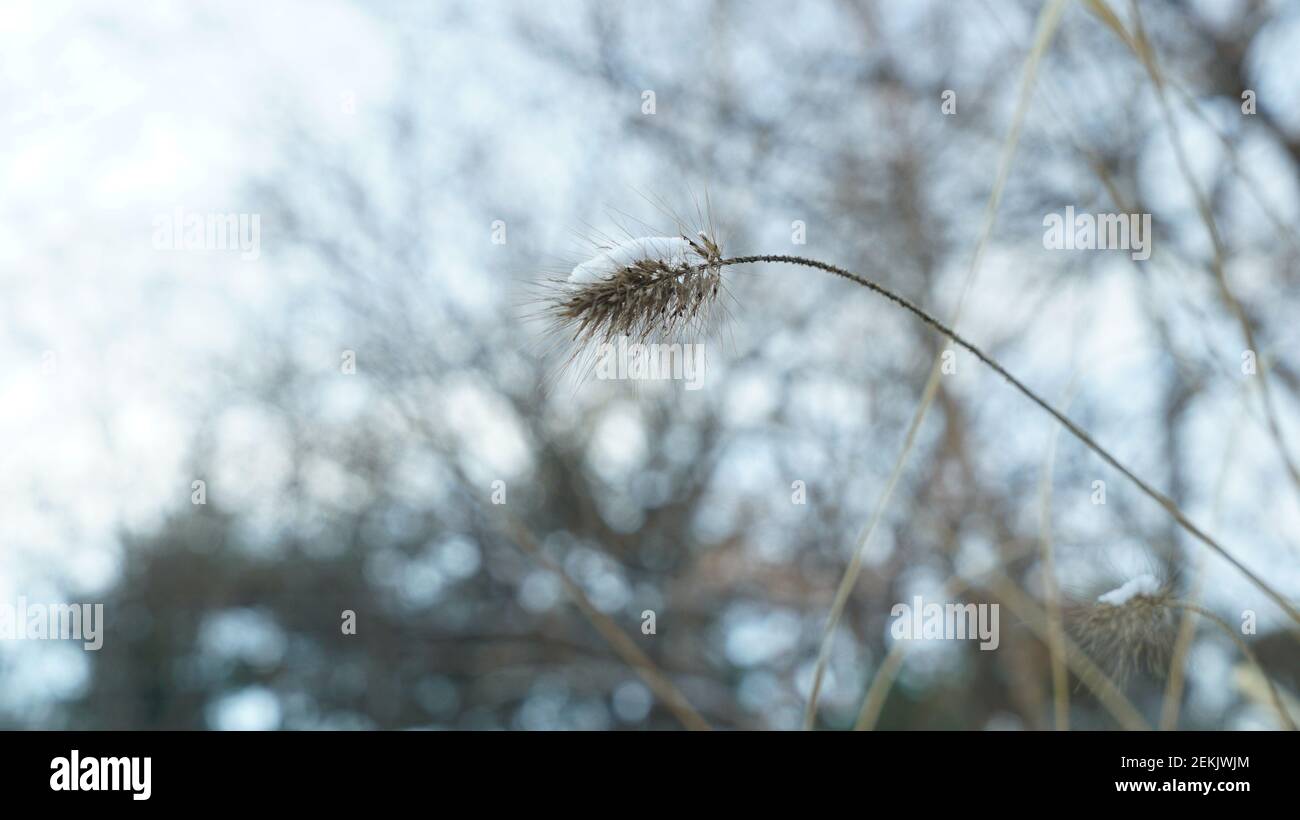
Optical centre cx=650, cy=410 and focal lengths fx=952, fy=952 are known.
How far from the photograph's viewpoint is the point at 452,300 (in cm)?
329

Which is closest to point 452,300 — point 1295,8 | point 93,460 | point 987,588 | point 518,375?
point 518,375

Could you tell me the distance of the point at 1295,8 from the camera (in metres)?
2.02

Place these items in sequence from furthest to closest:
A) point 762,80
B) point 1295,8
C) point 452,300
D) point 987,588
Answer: point 452,300
point 762,80
point 987,588
point 1295,8

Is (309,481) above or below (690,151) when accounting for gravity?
below

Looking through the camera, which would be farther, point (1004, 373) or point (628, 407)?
point (628, 407)

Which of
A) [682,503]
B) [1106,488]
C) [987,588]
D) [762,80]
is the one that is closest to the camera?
[1106,488]

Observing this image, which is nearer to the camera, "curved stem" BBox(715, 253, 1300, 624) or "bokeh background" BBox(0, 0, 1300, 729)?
"curved stem" BBox(715, 253, 1300, 624)

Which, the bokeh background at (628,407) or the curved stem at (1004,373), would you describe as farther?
the bokeh background at (628,407)

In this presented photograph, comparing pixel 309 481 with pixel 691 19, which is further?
pixel 309 481
